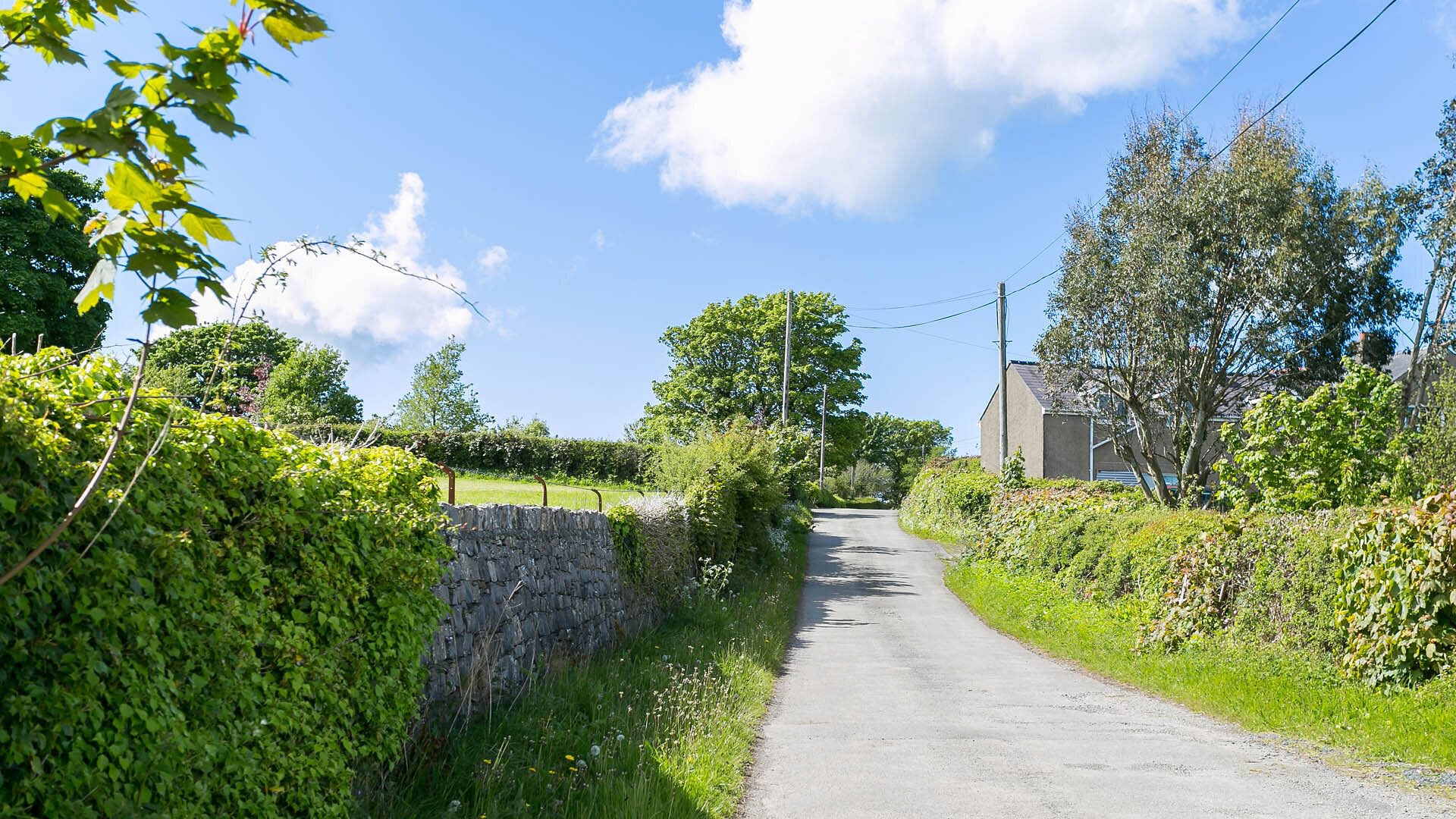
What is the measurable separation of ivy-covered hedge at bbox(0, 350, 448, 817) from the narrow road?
2791 millimetres

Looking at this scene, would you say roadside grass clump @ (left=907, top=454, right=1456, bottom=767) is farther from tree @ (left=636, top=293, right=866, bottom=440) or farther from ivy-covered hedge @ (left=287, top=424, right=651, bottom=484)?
tree @ (left=636, top=293, right=866, bottom=440)

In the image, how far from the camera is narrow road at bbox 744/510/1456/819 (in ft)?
19.8

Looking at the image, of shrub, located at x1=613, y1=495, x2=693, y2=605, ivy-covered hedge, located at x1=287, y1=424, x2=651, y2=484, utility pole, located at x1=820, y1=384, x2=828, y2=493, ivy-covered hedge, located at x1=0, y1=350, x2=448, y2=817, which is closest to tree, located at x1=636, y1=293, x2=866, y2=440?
utility pole, located at x1=820, y1=384, x2=828, y2=493

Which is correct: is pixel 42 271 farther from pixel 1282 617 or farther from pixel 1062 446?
pixel 1062 446

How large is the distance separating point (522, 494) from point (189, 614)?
855 inches

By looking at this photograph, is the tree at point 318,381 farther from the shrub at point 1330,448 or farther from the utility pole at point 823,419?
the shrub at point 1330,448

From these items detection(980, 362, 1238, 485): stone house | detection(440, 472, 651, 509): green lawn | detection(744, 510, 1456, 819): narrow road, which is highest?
detection(980, 362, 1238, 485): stone house

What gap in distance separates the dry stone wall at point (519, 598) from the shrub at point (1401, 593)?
7.45 m

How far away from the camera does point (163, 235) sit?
84.4 inches

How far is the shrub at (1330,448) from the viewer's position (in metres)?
13.1

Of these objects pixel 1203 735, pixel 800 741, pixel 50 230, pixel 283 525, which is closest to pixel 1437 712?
pixel 1203 735

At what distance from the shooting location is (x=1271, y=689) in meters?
8.98

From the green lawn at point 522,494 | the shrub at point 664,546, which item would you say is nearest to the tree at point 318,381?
the green lawn at point 522,494

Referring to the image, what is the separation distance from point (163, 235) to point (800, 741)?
266 inches
